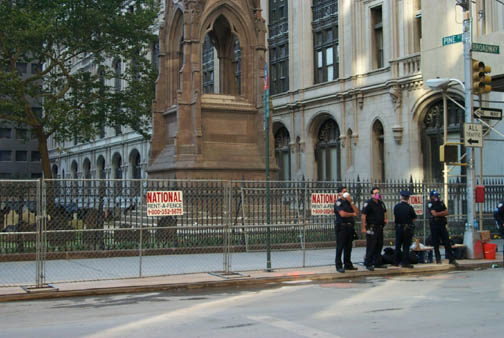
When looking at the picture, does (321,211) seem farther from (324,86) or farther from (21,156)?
(21,156)

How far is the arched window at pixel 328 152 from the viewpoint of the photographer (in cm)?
3984

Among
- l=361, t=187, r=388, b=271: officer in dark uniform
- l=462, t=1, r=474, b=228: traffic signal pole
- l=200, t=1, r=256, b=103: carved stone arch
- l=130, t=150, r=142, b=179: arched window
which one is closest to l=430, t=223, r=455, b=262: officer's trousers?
l=462, t=1, r=474, b=228: traffic signal pole

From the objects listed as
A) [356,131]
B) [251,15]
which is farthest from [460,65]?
[356,131]

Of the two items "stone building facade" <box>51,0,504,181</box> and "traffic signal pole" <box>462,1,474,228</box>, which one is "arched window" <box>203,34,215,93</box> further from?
"traffic signal pole" <box>462,1,474,228</box>

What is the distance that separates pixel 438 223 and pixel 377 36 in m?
22.0

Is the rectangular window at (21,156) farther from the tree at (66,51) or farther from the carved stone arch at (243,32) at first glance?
the carved stone arch at (243,32)

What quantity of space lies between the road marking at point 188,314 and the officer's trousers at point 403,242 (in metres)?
4.12

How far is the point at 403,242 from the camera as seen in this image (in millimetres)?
16156

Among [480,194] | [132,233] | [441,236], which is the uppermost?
[480,194]

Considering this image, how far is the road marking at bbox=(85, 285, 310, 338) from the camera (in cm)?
875

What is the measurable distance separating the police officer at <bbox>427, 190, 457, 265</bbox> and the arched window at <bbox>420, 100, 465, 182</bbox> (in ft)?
51.5

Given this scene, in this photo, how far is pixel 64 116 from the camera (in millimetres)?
29688

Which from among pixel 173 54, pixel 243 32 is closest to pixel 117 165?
pixel 173 54

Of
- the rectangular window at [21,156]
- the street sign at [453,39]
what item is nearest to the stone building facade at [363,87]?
Answer: the street sign at [453,39]
